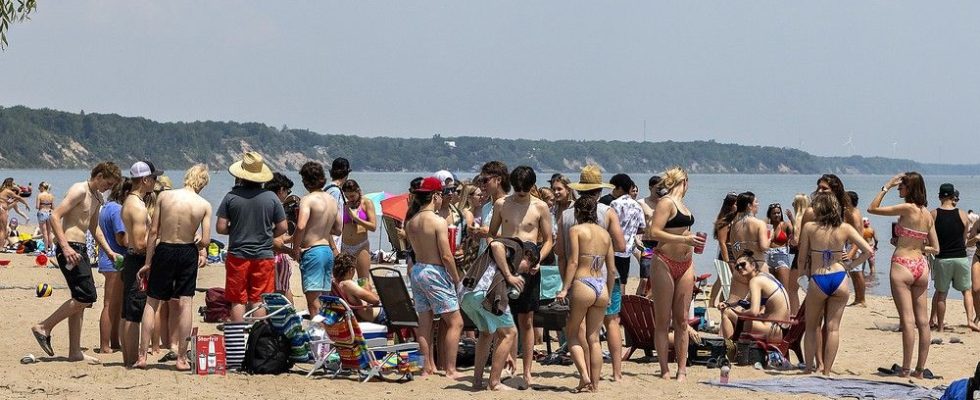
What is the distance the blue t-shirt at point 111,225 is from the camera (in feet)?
30.6

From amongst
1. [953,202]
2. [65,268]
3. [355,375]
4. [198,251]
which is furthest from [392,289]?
[953,202]

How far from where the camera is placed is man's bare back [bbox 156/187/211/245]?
8.59 m

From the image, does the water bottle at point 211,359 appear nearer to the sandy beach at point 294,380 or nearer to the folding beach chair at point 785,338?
the sandy beach at point 294,380

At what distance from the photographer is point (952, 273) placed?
1230 centimetres

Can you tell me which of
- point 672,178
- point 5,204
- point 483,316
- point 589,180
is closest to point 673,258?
point 672,178

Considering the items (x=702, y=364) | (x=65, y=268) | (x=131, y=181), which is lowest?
(x=702, y=364)

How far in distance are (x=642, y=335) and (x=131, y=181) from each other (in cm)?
395

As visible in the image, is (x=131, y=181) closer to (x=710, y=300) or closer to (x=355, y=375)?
(x=355, y=375)

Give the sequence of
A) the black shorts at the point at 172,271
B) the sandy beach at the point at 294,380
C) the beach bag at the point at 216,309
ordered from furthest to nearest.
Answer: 1. the beach bag at the point at 216,309
2. the black shorts at the point at 172,271
3. the sandy beach at the point at 294,380

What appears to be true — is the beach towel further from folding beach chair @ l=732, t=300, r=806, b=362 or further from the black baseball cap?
the black baseball cap

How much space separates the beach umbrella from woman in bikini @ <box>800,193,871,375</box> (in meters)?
6.40

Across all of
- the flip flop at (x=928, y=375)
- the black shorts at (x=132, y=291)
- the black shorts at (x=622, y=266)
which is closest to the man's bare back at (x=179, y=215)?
the black shorts at (x=132, y=291)

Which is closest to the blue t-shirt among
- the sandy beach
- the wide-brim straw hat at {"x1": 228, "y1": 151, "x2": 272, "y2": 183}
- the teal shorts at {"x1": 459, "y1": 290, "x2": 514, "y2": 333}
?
the sandy beach

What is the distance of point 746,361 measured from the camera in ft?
33.1
